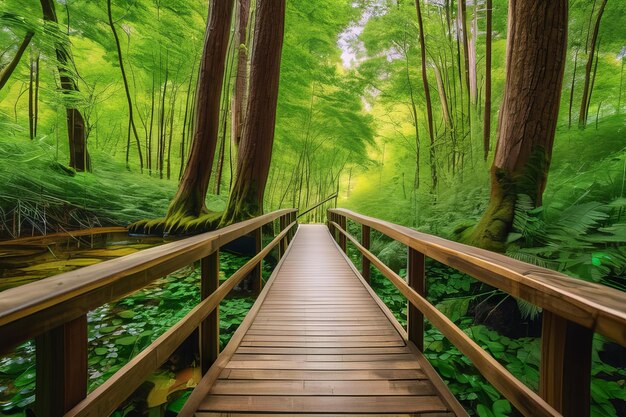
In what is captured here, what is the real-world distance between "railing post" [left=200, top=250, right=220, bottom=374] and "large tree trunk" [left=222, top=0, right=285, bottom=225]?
4207 millimetres

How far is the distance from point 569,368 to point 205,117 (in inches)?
272

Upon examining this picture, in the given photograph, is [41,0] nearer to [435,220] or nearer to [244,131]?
[244,131]

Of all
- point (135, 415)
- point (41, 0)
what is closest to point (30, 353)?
point (135, 415)

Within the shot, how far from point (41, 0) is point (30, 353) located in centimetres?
739

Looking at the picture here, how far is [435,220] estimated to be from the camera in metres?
4.71

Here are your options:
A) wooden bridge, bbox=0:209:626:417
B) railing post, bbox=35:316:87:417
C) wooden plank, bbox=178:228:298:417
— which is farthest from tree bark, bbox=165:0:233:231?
railing post, bbox=35:316:87:417

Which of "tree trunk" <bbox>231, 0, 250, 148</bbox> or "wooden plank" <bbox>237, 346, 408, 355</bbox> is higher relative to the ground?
"tree trunk" <bbox>231, 0, 250, 148</bbox>

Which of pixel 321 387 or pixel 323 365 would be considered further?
pixel 323 365

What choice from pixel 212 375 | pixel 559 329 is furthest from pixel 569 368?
pixel 212 375

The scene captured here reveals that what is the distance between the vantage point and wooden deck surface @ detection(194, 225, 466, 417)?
58.3 inches

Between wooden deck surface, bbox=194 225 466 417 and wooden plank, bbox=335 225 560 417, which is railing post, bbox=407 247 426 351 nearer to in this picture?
wooden deck surface, bbox=194 225 466 417

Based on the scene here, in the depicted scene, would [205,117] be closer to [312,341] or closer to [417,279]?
[312,341]

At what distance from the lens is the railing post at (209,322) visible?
1771 millimetres

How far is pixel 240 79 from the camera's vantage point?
841 centimetres
